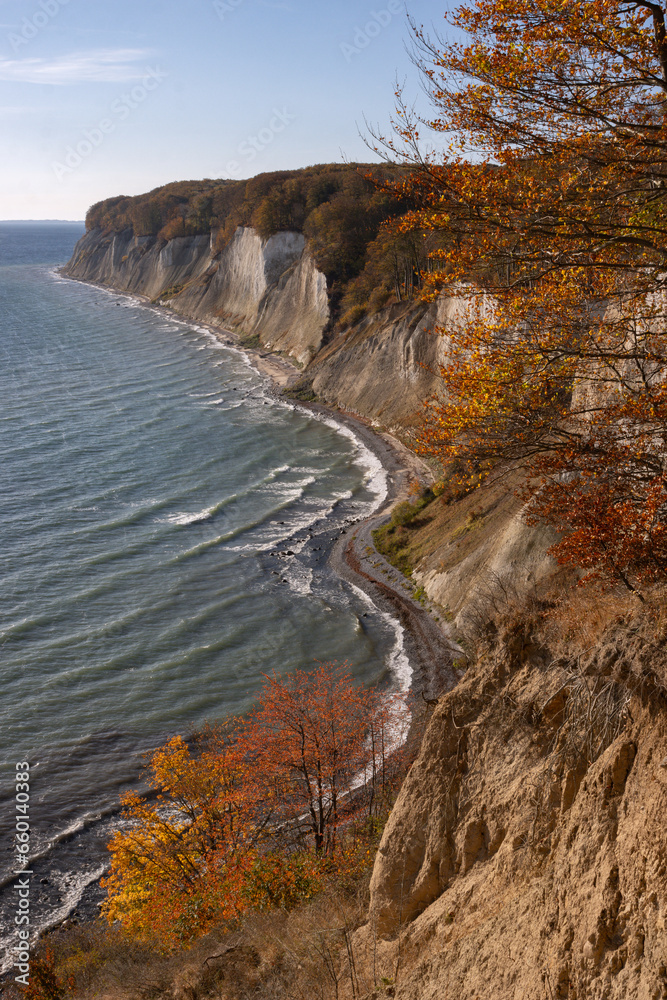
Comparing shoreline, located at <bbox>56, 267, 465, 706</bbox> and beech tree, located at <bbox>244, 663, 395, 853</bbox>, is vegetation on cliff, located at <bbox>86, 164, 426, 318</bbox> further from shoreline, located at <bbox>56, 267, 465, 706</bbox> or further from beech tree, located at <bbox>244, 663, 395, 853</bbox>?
beech tree, located at <bbox>244, 663, 395, 853</bbox>

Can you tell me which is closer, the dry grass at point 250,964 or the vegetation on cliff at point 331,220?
the dry grass at point 250,964

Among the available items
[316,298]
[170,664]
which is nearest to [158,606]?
[170,664]

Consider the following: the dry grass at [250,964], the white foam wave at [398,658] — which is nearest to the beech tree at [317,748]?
the white foam wave at [398,658]

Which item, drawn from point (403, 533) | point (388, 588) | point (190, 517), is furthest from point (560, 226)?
point (190, 517)

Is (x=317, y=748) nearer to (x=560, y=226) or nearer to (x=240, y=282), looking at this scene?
(x=560, y=226)

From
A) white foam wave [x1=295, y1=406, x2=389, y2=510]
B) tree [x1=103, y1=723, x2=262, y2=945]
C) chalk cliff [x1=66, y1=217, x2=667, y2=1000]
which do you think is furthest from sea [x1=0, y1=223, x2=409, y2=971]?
chalk cliff [x1=66, y1=217, x2=667, y2=1000]

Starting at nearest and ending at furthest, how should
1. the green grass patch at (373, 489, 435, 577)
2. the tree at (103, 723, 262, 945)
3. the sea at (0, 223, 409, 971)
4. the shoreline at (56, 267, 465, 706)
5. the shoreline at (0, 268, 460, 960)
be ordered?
the tree at (103, 723, 262, 945), the sea at (0, 223, 409, 971), the shoreline at (0, 268, 460, 960), the shoreline at (56, 267, 465, 706), the green grass patch at (373, 489, 435, 577)

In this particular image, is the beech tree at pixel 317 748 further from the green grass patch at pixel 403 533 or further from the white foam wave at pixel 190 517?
the white foam wave at pixel 190 517
